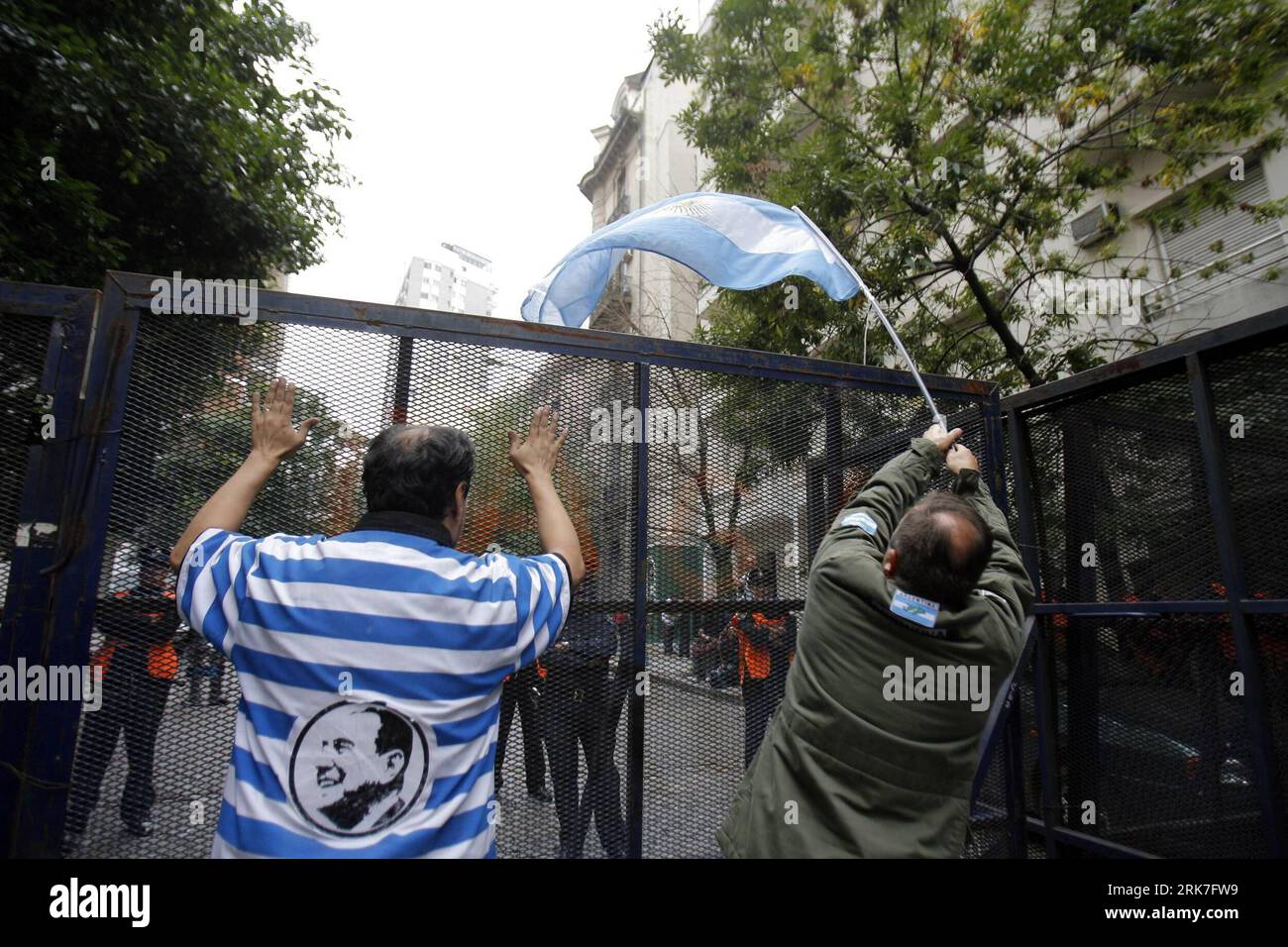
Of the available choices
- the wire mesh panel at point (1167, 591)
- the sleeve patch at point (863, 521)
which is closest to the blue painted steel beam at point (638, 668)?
the sleeve patch at point (863, 521)

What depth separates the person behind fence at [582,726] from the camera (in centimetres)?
259

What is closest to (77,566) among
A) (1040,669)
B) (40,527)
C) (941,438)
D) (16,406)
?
(40,527)

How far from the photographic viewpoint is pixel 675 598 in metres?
2.83

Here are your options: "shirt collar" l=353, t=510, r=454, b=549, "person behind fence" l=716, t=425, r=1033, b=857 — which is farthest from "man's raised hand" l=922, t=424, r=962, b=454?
"shirt collar" l=353, t=510, r=454, b=549

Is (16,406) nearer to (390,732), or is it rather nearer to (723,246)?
(390,732)

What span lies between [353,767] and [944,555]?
150cm

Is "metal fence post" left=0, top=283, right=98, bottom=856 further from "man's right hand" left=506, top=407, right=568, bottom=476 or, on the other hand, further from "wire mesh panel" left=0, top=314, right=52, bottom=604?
"man's right hand" left=506, top=407, right=568, bottom=476

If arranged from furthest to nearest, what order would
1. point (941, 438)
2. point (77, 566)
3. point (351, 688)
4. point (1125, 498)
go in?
1. point (1125, 498)
2. point (941, 438)
3. point (77, 566)
4. point (351, 688)

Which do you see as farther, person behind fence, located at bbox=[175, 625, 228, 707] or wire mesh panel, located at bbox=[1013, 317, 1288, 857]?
wire mesh panel, located at bbox=[1013, 317, 1288, 857]

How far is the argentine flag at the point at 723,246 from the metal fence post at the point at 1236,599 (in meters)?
1.47

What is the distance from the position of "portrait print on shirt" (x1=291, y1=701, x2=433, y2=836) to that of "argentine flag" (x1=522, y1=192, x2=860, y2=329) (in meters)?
2.43

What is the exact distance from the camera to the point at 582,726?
2650mm

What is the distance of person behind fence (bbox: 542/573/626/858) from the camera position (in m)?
2.59

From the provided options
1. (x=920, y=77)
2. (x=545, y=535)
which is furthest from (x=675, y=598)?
(x=920, y=77)
